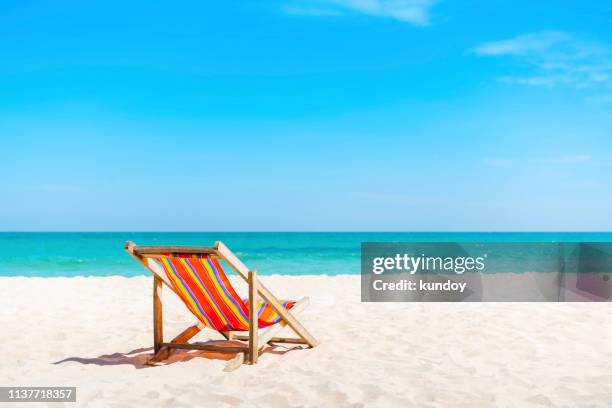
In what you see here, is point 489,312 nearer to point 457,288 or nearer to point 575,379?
point 457,288

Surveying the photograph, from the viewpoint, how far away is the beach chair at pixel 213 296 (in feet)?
13.3

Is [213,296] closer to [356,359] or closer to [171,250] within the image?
[171,250]

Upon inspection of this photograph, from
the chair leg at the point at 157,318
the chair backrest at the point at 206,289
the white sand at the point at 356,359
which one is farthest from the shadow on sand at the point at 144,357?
the chair backrest at the point at 206,289

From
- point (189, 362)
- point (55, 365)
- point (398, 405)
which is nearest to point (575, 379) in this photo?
point (398, 405)

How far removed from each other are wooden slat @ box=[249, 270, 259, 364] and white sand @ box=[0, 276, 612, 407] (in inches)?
3.5

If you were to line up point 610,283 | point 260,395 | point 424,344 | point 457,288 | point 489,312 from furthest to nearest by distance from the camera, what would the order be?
point 457,288 → point 610,283 → point 489,312 → point 424,344 → point 260,395

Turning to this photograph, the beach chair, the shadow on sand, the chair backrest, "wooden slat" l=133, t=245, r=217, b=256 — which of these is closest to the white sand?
the shadow on sand

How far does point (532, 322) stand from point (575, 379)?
6.86ft

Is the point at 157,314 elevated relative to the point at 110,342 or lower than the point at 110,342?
elevated

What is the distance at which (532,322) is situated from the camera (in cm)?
574

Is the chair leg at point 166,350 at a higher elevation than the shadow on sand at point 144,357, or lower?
higher

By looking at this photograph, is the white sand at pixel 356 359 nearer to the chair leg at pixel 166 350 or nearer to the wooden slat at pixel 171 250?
the chair leg at pixel 166 350

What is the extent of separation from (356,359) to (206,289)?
1.23 metres

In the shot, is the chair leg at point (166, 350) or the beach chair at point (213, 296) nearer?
the beach chair at point (213, 296)
